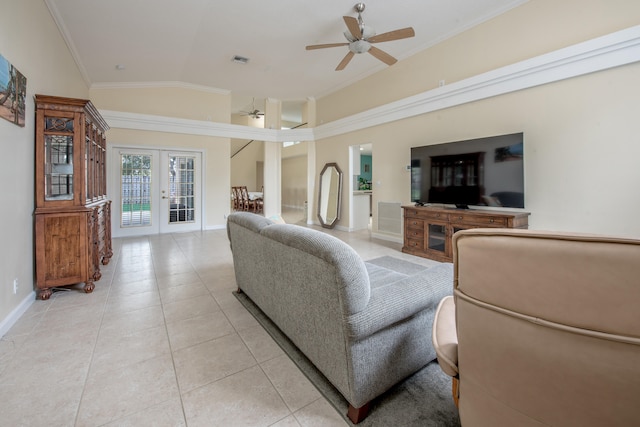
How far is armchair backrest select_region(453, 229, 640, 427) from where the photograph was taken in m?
0.64

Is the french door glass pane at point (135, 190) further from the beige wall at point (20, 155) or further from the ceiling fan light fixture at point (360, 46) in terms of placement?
the ceiling fan light fixture at point (360, 46)

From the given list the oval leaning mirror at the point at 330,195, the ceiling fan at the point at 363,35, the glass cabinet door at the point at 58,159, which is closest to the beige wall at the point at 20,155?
the glass cabinet door at the point at 58,159

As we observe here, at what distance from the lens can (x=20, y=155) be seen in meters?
2.54

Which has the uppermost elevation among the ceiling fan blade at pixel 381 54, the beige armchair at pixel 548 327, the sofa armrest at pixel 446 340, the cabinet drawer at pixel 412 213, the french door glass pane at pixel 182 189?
the ceiling fan blade at pixel 381 54

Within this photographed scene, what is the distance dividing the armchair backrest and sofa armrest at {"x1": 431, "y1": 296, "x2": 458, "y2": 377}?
0.08m

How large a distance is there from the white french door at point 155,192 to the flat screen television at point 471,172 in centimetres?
539

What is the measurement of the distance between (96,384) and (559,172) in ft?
16.6

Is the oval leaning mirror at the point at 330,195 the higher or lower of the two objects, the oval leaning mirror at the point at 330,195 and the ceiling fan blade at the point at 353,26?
the lower

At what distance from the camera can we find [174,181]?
270 inches

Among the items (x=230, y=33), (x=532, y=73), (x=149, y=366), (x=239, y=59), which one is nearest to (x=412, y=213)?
(x=532, y=73)

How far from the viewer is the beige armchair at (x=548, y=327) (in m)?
0.64

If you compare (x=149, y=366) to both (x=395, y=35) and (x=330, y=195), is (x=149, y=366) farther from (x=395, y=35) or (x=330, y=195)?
(x=330, y=195)

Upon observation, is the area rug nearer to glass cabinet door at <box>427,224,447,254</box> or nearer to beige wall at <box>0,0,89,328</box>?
beige wall at <box>0,0,89,328</box>

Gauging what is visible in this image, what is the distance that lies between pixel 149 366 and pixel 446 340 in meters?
1.82
